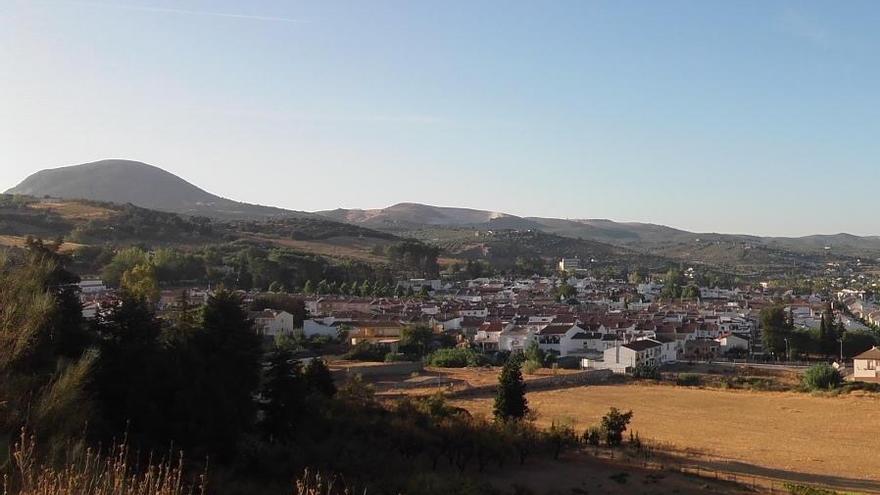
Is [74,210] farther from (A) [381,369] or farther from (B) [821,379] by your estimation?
(B) [821,379]

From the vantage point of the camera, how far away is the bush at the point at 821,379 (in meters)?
38.8

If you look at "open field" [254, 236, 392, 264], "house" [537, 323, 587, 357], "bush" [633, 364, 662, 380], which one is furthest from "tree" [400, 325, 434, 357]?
"open field" [254, 236, 392, 264]

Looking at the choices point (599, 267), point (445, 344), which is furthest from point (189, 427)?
point (599, 267)

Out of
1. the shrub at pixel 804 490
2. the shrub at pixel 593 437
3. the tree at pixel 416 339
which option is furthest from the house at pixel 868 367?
the shrub at pixel 804 490

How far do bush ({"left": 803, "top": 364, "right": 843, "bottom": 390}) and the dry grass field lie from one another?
1526mm

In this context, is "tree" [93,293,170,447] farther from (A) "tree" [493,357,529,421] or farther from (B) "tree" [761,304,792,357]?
(B) "tree" [761,304,792,357]

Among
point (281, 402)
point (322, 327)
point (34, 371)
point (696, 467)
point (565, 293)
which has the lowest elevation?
point (696, 467)

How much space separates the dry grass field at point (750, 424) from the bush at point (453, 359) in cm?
793

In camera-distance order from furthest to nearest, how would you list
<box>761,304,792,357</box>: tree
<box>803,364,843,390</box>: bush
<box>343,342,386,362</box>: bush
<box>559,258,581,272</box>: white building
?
<box>559,258,581,272</box>: white building → <box>761,304,792,357</box>: tree → <box>343,342,386,362</box>: bush → <box>803,364,843,390</box>: bush

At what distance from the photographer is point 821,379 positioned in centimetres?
3906

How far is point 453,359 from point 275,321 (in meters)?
11.9

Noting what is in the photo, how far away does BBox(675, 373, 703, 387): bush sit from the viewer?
41656 millimetres

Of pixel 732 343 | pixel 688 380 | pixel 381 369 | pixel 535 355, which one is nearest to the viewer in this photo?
pixel 381 369

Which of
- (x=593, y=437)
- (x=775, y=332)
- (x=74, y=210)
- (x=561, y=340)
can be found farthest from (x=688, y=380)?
(x=74, y=210)
